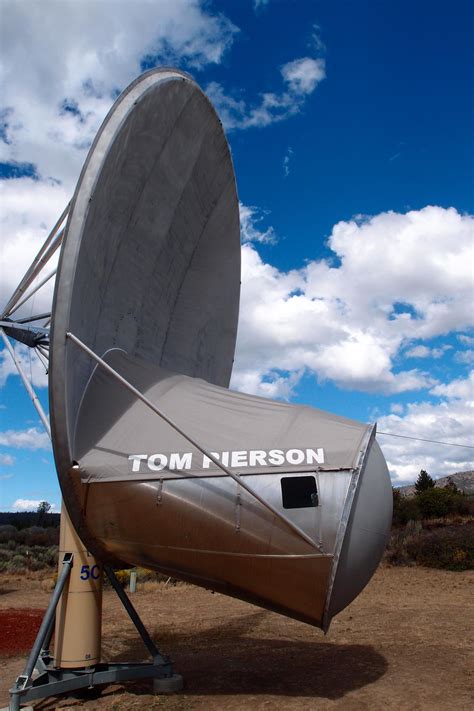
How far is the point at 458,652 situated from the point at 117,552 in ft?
24.2

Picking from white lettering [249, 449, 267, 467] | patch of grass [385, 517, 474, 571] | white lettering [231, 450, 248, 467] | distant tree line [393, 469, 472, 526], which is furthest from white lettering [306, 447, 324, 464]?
distant tree line [393, 469, 472, 526]

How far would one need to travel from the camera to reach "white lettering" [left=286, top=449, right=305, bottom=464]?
8891 millimetres

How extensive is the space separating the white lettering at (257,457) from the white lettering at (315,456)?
2.02 feet

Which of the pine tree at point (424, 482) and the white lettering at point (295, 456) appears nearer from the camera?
the white lettering at point (295, 456)

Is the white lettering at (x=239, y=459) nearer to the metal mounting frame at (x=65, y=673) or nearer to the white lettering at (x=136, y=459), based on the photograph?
the white lettering at (x=136, y=459)

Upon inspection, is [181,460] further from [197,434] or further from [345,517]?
[345,517]

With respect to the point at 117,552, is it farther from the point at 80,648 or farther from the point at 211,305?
the point at 211,305

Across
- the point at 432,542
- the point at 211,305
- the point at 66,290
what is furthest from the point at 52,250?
the point at 432,542

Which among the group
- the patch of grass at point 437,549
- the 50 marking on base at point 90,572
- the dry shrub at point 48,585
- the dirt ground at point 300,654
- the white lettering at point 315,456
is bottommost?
the dirt ground at point 300,654

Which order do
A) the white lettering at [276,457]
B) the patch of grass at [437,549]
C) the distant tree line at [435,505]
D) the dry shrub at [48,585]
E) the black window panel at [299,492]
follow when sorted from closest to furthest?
the black window panel at [299,492] < the white lettering at [276,457] < the dry shrub at [48,585] < the patch of grass at [437,549] < the distant tree line at [435,505]

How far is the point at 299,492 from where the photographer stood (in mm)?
8672

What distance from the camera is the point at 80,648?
974cm

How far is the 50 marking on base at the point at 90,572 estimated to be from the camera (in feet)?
32.5

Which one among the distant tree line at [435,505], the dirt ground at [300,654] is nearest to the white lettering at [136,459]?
the dirt ground at [300,654]
